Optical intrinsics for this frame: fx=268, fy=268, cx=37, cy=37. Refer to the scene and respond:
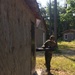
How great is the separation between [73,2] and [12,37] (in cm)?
4990

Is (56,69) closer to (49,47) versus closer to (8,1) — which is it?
(49,47)

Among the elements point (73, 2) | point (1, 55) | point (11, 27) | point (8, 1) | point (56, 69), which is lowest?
point (56, 69)

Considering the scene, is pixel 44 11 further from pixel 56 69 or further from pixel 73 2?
pixel 56 69

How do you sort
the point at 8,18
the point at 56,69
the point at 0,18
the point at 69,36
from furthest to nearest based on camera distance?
the point at 69,36, the point at 56,69, the point at 8,18, the point at 0,18

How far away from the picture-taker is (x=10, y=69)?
5523 millimetres

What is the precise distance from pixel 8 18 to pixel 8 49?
61cm

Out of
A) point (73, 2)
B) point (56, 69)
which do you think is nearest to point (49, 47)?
point (56, 69)

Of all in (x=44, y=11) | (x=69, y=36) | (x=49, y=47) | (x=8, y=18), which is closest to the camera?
(x=8, y=18)

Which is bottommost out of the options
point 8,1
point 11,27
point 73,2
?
point 11,27

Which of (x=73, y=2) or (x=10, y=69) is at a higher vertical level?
(x=73, y=2)

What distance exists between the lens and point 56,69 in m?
15.6

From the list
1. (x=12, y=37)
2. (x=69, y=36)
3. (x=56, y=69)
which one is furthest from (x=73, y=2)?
(x=12, y=37)

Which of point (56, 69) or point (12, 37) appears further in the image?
point (56, 69)

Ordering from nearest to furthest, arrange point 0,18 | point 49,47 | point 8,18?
point 0,18 < point 8,18 < point 49,47
